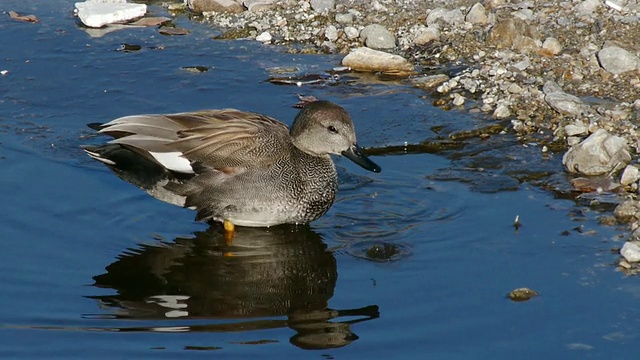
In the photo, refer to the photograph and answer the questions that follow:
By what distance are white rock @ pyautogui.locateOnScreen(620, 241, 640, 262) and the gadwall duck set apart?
1635 mm

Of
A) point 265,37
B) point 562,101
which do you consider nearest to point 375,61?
point 265,37

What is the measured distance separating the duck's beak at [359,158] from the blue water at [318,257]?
303 mm

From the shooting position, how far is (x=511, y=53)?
8977 millimetres

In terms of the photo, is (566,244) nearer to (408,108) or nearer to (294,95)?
(408,108)

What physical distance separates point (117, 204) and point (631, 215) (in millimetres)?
3281

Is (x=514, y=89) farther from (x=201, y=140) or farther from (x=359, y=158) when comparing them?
(x=201, y=140)

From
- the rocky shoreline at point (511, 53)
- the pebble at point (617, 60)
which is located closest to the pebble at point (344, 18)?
the rocky shoreline at point (511, 53)

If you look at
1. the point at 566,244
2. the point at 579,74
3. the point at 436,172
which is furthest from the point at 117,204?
the point at 579,74

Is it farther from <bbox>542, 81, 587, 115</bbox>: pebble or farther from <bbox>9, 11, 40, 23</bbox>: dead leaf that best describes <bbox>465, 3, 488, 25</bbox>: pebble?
<bbox>9, 11, 40, 23</bbox>: dead leaf

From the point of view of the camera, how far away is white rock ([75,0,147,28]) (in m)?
10.3

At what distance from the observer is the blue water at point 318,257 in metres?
5.08

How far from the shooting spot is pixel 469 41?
9.38m

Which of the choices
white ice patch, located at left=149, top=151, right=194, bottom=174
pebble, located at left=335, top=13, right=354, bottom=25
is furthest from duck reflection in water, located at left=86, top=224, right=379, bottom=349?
pebble, located at left=335, top=13, right=354, bottom=25

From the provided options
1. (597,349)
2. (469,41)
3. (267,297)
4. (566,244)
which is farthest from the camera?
(469,41)
